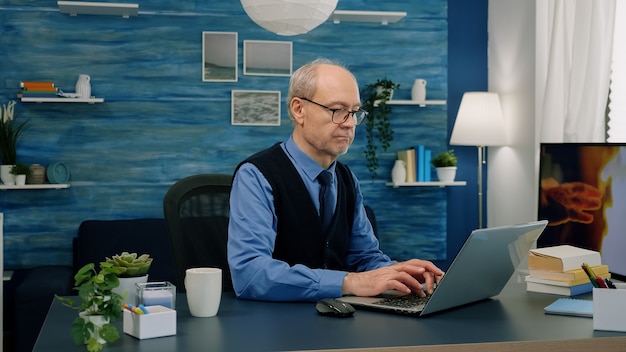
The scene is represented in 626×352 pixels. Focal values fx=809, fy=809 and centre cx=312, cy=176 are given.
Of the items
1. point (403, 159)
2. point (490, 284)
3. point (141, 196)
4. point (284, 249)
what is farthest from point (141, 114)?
point (490, 284)

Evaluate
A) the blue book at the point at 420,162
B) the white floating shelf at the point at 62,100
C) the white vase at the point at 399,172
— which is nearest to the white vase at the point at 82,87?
the white floating shelf at the point at 62,100

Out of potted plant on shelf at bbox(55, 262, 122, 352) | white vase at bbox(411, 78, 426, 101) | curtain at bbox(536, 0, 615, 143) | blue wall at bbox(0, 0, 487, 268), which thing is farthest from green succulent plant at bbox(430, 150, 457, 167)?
potted plant on shelf at bbox(55, 262, 122, 352)

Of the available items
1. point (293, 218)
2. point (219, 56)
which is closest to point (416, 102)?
point (219, 56)

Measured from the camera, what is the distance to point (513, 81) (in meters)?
4.92

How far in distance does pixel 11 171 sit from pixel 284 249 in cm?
267

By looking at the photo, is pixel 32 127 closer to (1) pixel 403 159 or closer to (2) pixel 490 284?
(1) pixel 403 159

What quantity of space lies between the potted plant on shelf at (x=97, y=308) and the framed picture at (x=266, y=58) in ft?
11.0

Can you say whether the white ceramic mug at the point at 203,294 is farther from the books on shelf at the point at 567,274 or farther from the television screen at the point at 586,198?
the television screen at the point at 586,198

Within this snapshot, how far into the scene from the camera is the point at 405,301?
6.17ft

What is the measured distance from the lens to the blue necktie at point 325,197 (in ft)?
8.01

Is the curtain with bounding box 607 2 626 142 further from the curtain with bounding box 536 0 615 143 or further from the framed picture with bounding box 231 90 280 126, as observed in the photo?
the framed picture with bounding box 231 90 280 126

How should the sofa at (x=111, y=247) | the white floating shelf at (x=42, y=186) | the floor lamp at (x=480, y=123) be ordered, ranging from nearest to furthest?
the sofa at (x=111, y=247) < the white floating shelf at (x=42, y=186) < the floor lamp at (x=480, y=123)

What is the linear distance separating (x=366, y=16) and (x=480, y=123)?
94 cm

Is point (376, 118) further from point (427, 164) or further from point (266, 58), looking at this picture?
point (266, 58)
